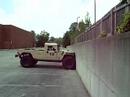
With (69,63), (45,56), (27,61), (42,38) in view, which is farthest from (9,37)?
(69,63)

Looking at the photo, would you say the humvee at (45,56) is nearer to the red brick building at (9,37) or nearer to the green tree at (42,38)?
the red brick building at (9,37)

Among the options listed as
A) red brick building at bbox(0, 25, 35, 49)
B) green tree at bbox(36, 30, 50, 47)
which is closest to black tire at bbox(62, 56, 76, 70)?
red brick building at bbox(0, 25, 35, 49)

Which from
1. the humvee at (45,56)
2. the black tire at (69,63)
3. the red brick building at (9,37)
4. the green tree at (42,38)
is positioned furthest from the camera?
the green tree at (42,38)

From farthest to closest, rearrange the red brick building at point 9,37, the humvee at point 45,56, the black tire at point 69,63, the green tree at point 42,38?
1. the green tree at point 42,38
2. the red brick building at point 9,37
3. the humvee at point 45,56
4. the black tire at point 69,63

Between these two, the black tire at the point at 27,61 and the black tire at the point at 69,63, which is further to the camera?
the black tire at the point at 27,61

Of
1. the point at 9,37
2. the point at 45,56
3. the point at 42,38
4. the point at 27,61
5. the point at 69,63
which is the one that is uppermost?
the point at 42,38

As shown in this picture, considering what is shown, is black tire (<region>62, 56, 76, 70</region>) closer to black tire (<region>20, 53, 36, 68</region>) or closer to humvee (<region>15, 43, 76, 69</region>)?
humvee (<region>15, 43, 76, 69</region>)

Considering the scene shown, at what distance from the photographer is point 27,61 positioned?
30.3 m

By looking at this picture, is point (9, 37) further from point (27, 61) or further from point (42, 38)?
point (27, 61)

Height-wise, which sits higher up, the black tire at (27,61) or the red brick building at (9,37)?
the red brick building at (9,37)

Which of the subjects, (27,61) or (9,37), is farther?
(9,37)

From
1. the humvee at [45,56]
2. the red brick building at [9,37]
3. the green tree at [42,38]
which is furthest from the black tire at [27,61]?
the green tree at [42,38]

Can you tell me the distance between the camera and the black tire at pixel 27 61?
1194 inches

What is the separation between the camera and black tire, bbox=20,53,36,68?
30.3m
